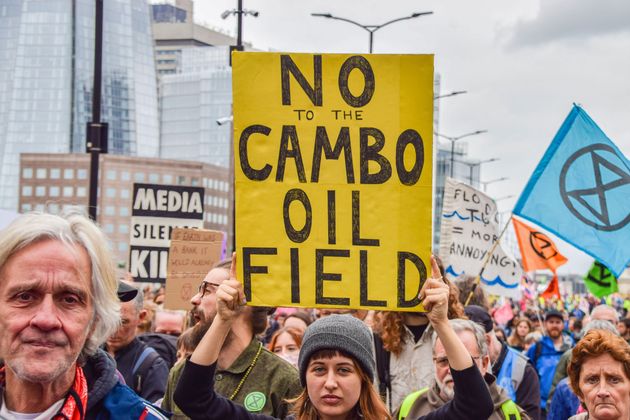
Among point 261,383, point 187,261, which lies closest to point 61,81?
point 187,261

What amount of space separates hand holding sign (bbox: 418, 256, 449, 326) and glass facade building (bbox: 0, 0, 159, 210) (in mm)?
141638

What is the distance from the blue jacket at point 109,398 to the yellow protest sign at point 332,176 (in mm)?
1019

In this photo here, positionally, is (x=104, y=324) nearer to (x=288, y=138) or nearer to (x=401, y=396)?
(x=288, y=138)

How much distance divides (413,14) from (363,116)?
24680mm

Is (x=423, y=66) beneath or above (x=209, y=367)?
above

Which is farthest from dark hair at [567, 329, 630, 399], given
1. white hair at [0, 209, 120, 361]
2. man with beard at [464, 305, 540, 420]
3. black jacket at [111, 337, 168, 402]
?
white hair at [0, 209, 120, 361]

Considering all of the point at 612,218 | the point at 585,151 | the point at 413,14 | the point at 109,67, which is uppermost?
Result: the point at 109,67

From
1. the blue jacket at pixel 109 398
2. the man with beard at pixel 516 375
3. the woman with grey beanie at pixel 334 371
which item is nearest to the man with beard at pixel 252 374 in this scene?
the woman with grey beanie at pixel 334 371

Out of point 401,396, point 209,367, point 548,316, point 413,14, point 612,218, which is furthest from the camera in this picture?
point 413,14

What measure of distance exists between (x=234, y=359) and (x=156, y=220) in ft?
25.3

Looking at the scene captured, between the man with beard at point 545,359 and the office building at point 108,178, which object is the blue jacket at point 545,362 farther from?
the office building at point 108,178

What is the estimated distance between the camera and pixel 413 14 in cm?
2839

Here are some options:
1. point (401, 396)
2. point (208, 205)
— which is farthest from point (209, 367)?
Result: point (208, 205)

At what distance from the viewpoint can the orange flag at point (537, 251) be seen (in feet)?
46.4
